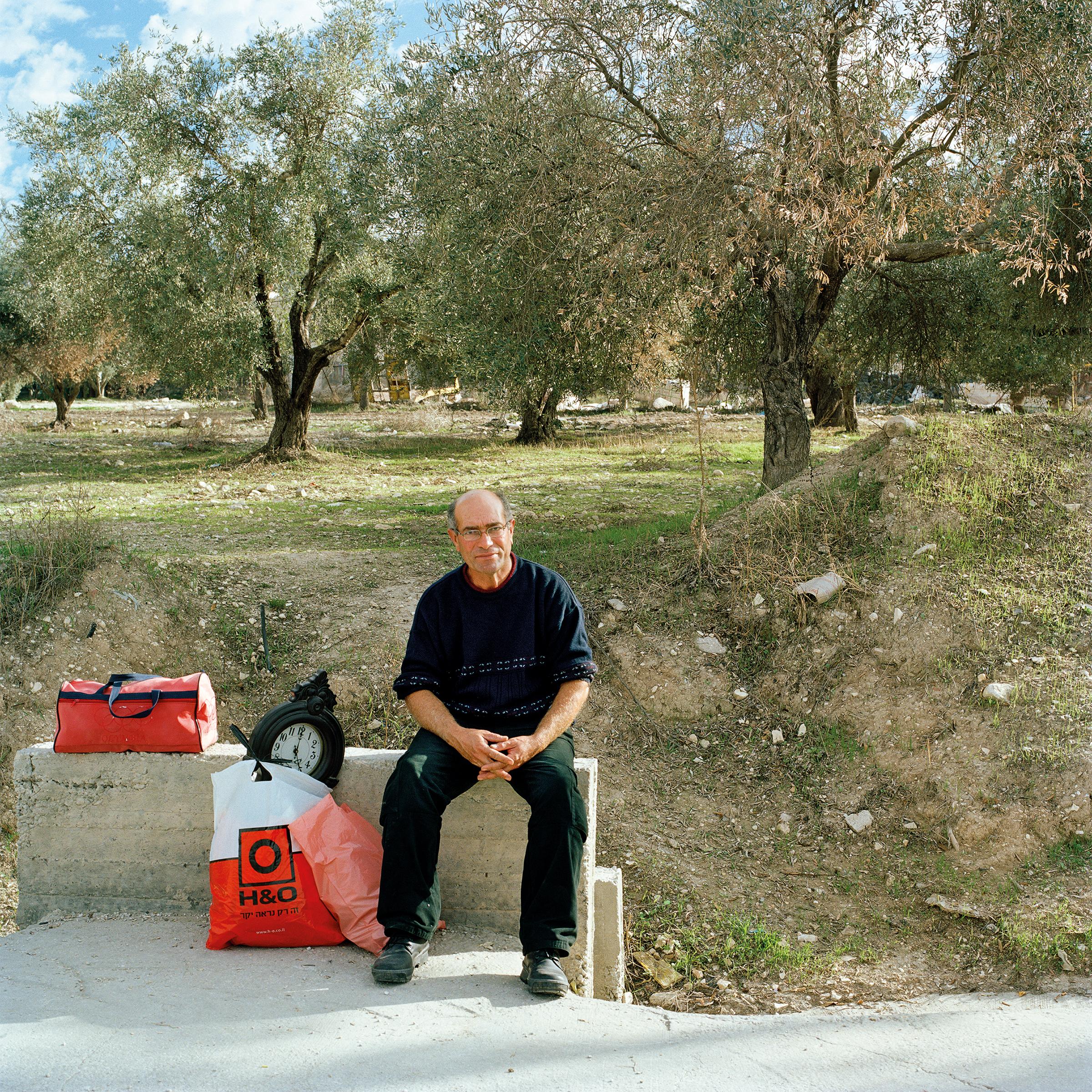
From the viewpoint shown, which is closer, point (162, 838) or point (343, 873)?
point (343, 873)

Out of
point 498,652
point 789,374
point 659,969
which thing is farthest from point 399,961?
point 789,374

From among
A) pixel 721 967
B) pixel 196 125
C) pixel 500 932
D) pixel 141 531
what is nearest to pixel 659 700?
pixel 721 967

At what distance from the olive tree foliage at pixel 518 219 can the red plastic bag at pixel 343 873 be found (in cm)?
545

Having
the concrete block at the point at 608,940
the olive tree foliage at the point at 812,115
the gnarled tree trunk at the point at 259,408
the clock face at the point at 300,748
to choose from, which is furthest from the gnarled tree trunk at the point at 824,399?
the clock face at the point at 300,748

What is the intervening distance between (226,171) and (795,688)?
39.3 ft

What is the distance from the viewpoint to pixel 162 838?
13.6 feet

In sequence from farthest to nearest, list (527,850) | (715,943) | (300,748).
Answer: (715,943), (300,748), (527,850)

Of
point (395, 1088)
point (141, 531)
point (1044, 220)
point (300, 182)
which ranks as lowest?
point (395, 1088)

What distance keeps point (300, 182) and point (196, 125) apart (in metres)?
1.78

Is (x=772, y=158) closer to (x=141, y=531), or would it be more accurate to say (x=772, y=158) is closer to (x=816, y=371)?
(x=141, y=531)

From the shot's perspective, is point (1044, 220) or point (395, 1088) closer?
point (395, 1088)

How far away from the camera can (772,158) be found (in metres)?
7.00

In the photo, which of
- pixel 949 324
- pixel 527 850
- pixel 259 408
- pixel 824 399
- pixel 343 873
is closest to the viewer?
pixel 527 850

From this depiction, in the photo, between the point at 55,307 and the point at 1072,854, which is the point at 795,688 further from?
the point at 55,307
